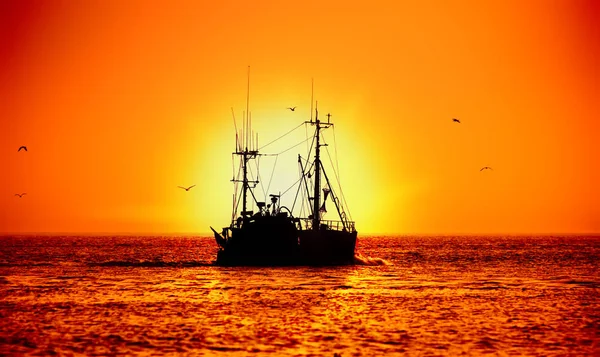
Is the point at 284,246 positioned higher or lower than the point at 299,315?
higher

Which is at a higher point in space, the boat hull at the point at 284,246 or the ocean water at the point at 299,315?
the boat hull at the point at 284,246

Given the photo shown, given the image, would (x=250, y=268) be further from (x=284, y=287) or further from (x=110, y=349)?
(x=110, y=349)

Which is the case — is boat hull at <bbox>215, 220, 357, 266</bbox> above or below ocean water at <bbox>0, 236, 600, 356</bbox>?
A: above

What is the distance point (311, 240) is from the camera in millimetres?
114438

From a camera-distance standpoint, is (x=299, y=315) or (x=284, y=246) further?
(x=284, y=246)

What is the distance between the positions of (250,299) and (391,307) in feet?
38.8

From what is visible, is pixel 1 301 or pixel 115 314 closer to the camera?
pixel 115 314

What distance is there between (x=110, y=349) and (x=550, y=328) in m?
24.2

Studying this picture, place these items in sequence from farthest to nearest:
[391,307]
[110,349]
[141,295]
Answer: [141,295] < [391,307] < [110,349]

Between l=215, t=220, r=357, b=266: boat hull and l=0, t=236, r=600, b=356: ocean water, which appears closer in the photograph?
l=0, t=236, r=600, b=356: ocean water

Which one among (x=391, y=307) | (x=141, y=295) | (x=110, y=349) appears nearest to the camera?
(x=110, y=349)

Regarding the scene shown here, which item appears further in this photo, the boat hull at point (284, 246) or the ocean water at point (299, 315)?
the boat hull at point (284, 246)

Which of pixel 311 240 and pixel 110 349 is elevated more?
pixel 311 240

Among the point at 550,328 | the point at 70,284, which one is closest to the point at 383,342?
the point at 550,328
